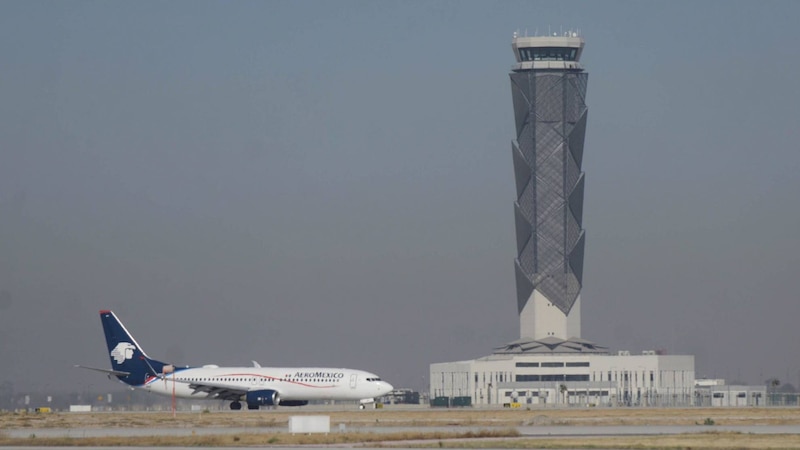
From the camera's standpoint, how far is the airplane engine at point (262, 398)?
438ft

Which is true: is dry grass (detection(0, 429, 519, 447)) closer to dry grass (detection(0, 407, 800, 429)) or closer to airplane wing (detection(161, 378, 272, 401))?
dry grass (detection(0, 407, 800, 429))

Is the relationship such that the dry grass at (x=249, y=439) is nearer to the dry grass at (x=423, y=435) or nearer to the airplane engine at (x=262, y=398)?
the dry grass at (x=423, y=435)

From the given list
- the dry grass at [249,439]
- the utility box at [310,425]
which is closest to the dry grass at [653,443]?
the dry grass at [249,439]

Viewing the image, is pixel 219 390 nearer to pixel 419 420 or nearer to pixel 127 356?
pixel 127 356

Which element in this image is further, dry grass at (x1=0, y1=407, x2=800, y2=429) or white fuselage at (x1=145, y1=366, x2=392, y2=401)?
white fuselage at (x1=145, y1=366, x2=392, y2=401)

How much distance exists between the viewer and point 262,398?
133500 mm

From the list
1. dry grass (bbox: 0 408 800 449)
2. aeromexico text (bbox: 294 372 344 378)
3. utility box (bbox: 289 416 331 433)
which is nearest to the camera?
dry grass (bbox: 0 408 800 449)

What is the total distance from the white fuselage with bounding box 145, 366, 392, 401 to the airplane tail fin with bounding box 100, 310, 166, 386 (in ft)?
11.9

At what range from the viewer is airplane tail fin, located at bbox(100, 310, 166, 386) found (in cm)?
14025

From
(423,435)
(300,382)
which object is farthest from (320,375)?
(423,435)

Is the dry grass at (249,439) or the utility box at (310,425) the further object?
the utility box at (310,425)

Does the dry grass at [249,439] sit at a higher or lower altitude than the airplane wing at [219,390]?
lower

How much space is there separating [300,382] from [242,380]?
560 cm

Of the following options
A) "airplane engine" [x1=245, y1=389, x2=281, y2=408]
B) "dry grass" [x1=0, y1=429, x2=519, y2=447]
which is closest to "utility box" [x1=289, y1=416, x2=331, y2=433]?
"dry grass" [x1=0, y1=429, x2=519, y2=447]
